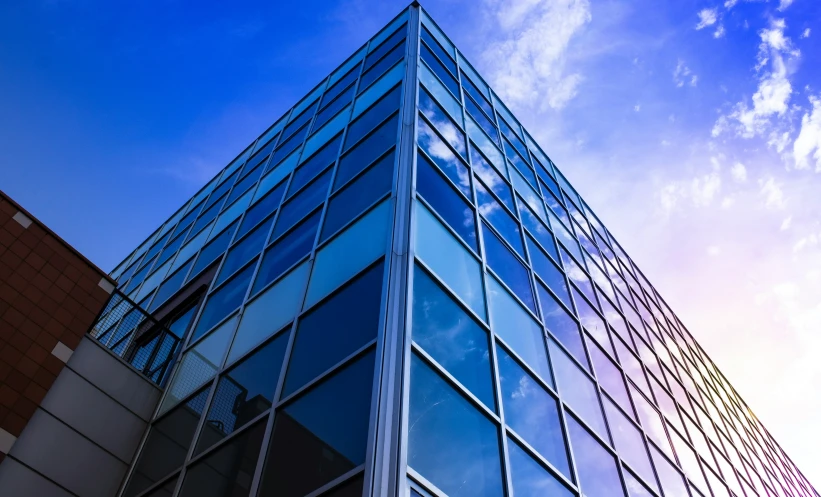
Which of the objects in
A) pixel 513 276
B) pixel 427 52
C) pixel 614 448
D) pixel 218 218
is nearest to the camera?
pixel 614 448

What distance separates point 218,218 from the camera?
17125 millimetres

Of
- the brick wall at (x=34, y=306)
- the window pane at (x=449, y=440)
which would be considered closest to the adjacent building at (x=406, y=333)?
the window pane at (x=449, y=440)

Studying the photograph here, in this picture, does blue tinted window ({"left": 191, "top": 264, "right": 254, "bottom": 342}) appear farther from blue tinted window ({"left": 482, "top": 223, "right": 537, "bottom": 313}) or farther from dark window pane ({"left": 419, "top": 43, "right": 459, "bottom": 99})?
dark window pane ({"left": 419, "top": 43, "right": 459, "bottom": 99})

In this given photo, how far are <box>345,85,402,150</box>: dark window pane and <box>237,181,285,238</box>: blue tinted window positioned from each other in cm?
238

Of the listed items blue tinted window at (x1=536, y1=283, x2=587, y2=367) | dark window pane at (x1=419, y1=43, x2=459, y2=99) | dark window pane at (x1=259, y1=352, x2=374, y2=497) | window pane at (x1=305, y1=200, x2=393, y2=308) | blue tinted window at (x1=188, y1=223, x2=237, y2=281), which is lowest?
dark window pane at (x1=259, y1=352, x2=374, y2=497)

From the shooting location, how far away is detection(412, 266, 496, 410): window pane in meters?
7.13

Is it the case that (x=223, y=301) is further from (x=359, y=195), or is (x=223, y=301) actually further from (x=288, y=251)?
(x=359, y=195)

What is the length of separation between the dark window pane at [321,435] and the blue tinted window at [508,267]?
441 centimetres

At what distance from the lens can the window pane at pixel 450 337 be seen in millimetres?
7133

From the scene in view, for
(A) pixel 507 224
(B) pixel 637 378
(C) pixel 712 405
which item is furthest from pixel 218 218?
(C) pixel 712 405

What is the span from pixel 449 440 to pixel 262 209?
9494mm

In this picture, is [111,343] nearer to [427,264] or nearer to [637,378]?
[427,264]

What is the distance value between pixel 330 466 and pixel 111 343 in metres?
9.65

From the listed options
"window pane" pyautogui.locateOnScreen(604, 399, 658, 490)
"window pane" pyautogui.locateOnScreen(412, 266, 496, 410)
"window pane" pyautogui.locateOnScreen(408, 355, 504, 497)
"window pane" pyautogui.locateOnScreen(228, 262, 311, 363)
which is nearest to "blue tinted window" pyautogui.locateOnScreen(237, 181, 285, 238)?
"window pane" pyautogui.locateOnScreen(228, 262, 311, 363)
